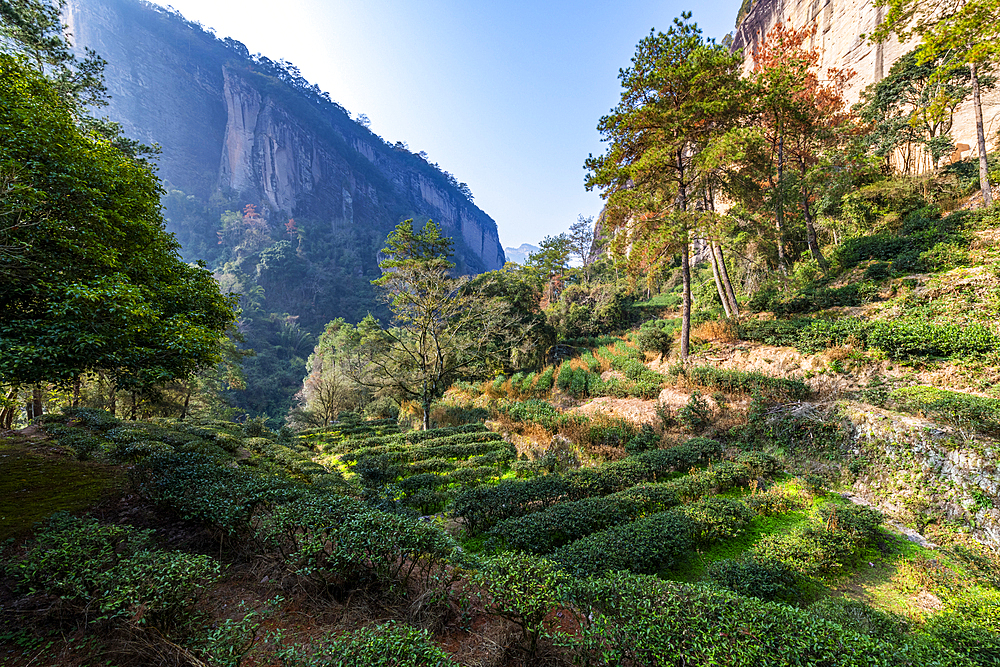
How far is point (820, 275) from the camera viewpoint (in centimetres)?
1388

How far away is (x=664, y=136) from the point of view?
39.2 ft

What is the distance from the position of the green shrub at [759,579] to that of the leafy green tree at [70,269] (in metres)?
8.11

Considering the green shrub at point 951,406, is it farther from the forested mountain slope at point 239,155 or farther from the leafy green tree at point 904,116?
the forested mountain slope at point 239,155

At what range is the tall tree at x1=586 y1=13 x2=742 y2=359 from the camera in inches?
436

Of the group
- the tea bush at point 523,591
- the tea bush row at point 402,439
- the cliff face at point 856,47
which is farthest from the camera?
the cliff face at point 856,47

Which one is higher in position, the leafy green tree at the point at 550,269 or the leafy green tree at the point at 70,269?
the leafy green tree at the point at 550,269

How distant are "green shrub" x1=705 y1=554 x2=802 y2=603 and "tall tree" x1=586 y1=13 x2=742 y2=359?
907 cm

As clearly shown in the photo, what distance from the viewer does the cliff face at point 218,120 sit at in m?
76.1

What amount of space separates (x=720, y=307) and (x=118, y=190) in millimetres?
20690

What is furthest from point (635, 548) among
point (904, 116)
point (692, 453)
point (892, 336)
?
point (904, 116)

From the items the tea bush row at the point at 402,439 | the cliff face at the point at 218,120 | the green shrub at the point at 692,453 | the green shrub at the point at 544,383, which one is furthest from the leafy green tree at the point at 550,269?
the cliff face at the point at 218,120

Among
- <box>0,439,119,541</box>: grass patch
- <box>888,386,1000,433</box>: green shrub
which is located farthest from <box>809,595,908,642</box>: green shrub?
<box>0,439,119,541</box>: grass patch

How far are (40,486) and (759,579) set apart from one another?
10499 mm

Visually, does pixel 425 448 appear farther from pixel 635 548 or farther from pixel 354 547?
pixel 635 548
